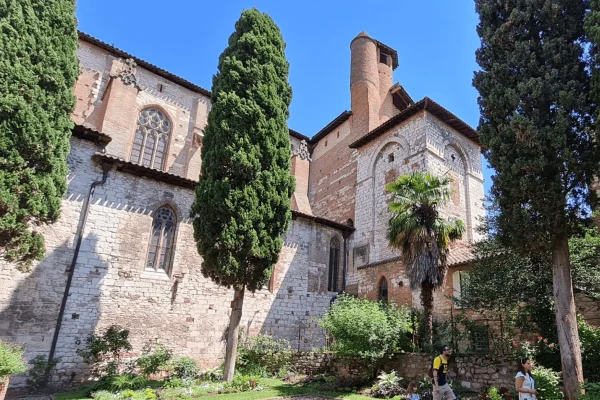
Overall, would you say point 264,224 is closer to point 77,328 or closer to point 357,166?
point 77,328

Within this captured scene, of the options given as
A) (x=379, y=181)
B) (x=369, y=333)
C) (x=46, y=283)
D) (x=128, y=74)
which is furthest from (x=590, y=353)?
(x=128, y=74)

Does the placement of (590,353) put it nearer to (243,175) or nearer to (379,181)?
(243,175)

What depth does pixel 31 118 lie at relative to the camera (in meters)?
9.15

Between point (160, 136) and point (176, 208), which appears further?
point (160, 136)

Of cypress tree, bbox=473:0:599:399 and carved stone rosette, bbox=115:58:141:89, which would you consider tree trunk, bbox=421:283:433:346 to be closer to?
cypress tree, bbox=473:0:599:399

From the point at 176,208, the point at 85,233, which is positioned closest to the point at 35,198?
the point at 85,233

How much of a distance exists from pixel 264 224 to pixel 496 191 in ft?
22.1

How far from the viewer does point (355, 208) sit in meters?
21.5

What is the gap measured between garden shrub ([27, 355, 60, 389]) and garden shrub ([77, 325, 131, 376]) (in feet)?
2.80

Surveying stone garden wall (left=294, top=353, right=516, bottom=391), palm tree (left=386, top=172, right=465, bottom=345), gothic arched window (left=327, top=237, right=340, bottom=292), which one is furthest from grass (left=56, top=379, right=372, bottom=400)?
gothic arched window (left=327, top=237, right=340, bottom=292)

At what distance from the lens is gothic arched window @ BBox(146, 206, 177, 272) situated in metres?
14.2

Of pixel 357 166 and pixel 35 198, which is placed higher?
pixel 357 166

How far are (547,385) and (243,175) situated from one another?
9.53 m

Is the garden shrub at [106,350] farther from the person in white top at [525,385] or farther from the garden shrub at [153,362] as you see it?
the person in white top at [525,385]
